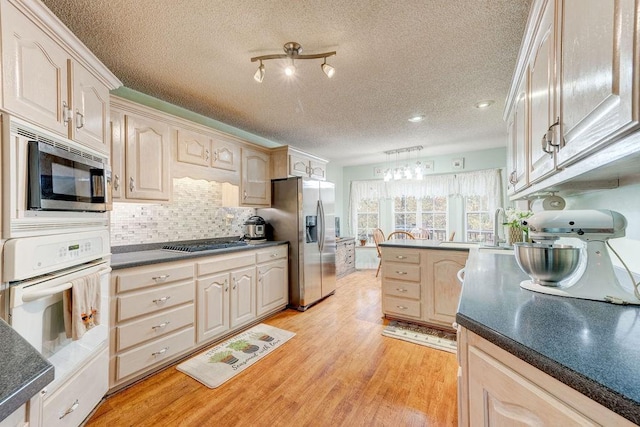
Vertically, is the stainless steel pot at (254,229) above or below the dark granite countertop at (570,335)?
above

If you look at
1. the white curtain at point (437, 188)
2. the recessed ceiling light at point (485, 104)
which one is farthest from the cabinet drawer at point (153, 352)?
the white curtain at point (437, 188)

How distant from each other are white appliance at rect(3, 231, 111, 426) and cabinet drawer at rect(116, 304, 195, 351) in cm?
18

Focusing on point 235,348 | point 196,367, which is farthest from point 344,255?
point 196,367

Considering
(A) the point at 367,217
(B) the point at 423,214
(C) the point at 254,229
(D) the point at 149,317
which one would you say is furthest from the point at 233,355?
(B) the point at 423,214

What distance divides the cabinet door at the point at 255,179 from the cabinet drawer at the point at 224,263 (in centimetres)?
68

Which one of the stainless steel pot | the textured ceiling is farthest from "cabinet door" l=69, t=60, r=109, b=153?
the stainless steel pot

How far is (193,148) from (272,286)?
1741 mm

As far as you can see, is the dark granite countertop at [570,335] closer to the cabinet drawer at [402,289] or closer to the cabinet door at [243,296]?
the cabinet drawer at [402,289]

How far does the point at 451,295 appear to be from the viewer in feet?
8.68

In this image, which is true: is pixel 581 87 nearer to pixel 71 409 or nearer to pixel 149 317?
pixel 71 409

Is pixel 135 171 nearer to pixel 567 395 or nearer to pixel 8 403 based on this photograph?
pixel 8 403

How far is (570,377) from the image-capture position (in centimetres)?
56

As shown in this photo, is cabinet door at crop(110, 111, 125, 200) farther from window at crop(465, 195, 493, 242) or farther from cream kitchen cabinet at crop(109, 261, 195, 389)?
window at crop(465, 195, 493, 242)

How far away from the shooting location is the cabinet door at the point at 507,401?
0.59 metres
